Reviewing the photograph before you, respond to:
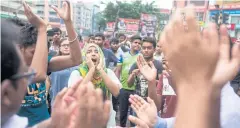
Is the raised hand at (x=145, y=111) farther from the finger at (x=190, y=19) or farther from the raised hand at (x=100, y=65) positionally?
the raised hand at (x=100, y=65)

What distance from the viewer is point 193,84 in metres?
1.07

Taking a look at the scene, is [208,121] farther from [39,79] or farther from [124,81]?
[124,81]

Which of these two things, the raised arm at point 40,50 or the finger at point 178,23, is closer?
the finger at point 178,23

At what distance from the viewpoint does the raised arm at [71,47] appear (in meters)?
2.58

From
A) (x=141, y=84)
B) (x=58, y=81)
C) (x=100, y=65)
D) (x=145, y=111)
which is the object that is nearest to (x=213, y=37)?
(x=145, y=111)

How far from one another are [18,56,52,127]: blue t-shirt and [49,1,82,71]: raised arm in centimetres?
29

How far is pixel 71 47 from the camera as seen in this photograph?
9.09 ft

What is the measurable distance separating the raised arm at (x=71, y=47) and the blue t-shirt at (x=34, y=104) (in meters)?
0.29

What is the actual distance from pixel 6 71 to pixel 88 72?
2.69 metres

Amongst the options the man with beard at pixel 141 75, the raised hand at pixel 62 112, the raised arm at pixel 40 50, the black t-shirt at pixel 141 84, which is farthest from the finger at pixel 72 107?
the black t-shirt at pixel 141 84

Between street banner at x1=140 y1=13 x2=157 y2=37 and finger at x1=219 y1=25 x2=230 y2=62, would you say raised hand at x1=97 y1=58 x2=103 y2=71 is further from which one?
street banner at x1=140 y1=13 x2=157 y2=37

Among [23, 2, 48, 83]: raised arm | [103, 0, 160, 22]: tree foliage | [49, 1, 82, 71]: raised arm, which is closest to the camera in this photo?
[23, 2, 48, 83]: raised arm

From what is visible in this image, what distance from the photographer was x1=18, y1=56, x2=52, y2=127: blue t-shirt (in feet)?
8.36

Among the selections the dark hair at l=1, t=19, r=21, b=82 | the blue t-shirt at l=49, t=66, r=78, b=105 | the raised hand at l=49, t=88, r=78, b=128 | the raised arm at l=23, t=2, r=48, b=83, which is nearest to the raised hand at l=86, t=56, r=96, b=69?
the blue t-shirt at l=49, t=66, r=78, b=105
